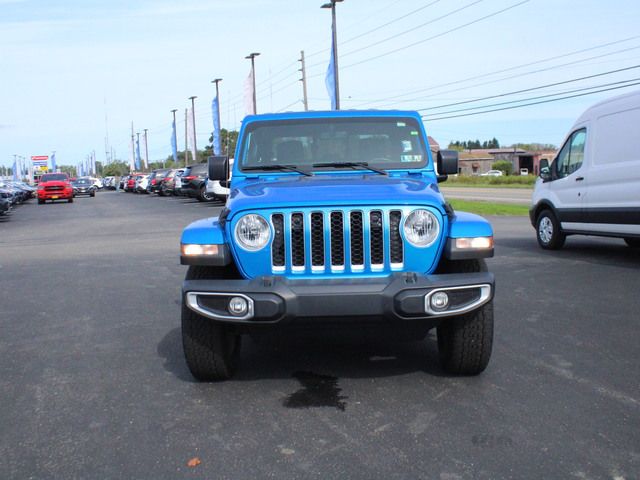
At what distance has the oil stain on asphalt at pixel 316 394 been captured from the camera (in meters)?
4.43

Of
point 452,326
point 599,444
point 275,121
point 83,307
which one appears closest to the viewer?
point 599,444

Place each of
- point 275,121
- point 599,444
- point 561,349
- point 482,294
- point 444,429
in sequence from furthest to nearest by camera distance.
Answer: point 275,121 → point 561,349 → point 482,294 → point 444,429 → point 599,444

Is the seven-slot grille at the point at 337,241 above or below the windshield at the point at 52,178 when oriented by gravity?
above

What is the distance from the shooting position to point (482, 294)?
4332 millimetres

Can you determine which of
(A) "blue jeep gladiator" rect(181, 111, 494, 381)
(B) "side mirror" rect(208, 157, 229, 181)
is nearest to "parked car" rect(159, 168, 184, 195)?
(B) "side mirror" rect(208, 157, 229, 181)

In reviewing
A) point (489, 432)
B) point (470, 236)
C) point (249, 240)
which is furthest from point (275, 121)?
point (489, 432)

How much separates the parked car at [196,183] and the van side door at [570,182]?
72.0 feet

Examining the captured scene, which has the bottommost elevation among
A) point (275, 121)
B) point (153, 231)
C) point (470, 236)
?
point (153, 231)

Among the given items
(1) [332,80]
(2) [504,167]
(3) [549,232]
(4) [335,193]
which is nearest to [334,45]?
(1) [332,80]

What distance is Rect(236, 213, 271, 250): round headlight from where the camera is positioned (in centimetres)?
448

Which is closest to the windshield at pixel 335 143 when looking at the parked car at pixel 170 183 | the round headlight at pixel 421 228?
the round headlight at pixel 421 228

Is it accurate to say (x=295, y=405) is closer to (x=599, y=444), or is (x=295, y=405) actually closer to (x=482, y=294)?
(x=482, y=294)

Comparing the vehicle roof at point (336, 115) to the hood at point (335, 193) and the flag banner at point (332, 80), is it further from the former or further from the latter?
the flag banner at point (332, 80)

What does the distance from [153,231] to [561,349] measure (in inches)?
546
